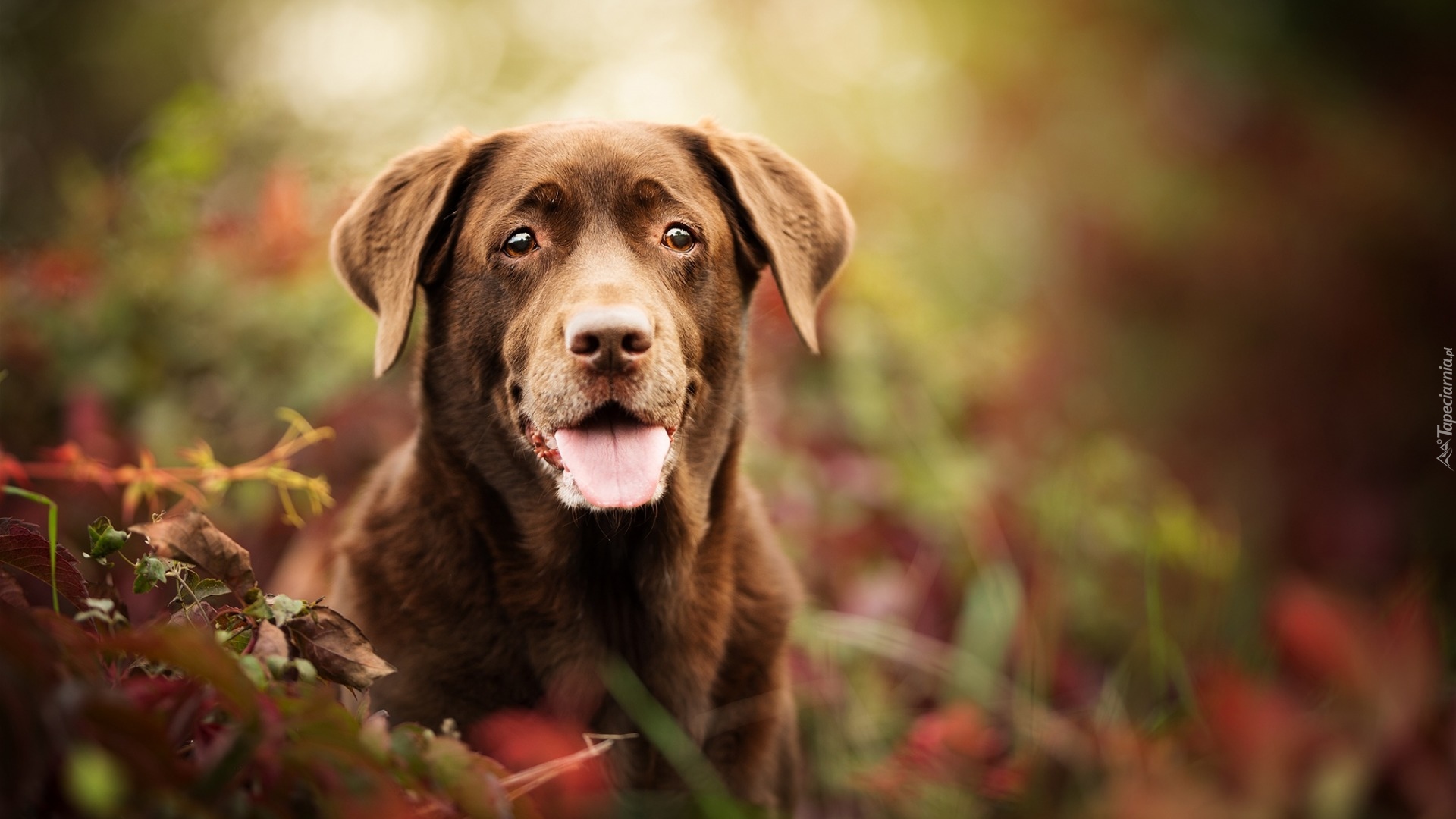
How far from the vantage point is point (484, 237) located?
2748 millimetres

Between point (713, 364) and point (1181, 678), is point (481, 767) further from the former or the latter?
point (1181, 678)

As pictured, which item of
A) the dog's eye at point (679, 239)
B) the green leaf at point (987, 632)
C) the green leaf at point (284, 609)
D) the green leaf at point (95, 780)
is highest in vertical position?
the dog's eye at point (679, 239)

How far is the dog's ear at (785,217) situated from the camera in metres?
2.90

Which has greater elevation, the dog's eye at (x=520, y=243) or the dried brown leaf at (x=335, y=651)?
the dog's eye at (x=520, y=243)

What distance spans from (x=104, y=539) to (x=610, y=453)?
1.15 metres

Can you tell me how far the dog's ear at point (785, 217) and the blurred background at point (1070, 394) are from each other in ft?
1.37

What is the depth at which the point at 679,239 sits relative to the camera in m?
2.83

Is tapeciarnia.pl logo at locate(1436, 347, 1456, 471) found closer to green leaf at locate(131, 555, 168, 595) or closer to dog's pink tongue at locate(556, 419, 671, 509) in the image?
dog's pink tongue at locate(556, 419, 671, 509)

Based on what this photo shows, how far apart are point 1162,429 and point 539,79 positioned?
35.7ft

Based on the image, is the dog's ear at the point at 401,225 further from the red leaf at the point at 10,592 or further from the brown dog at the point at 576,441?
the red leaf at the point at 10,592

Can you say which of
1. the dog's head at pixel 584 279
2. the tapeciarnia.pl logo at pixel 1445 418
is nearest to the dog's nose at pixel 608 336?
the dog's head at pixel 584 279

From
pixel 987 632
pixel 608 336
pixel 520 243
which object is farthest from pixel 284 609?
pixel 987 632

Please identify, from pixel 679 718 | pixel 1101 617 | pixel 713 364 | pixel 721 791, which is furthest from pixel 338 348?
pixel 1101 617

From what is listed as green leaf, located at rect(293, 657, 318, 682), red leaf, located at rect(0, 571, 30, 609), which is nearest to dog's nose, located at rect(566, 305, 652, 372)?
green leaf, located at rect(293, 657, 318, 682)
